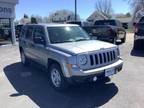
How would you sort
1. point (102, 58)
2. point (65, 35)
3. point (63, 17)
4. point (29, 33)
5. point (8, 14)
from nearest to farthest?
point (102, 58) < point (65, 35) < point (29, 33) < point (8, 14) < point (63, 17)

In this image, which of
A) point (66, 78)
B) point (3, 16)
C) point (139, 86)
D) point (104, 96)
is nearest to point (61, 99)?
point (66, 78)

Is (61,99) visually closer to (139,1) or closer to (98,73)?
(98,73)

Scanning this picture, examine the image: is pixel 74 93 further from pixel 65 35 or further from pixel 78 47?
pixel 65 35

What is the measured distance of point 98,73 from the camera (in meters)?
5.61

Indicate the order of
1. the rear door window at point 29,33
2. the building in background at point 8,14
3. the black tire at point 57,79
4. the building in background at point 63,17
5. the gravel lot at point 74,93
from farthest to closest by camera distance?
the building in background at point 63,17, the building in background at point 8,14, the rear door window at point 29,33, the black tire at point 57,79, the gravel lot at point 74,93

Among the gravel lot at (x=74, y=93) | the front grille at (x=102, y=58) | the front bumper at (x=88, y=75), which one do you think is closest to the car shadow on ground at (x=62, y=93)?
the gravel lot at (x=74, y=93)

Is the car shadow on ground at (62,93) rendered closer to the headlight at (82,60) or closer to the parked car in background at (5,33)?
the headlight at (82,60)

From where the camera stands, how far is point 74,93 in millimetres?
5977

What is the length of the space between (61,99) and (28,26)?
Answer: 13.6ft

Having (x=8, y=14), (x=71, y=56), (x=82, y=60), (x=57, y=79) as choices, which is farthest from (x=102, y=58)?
(x=8, y=14)

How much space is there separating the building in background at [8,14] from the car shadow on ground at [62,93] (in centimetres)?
1074

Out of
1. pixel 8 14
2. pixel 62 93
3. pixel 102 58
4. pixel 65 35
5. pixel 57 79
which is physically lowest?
pixel 62 93

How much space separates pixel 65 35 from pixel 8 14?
11.8 meters

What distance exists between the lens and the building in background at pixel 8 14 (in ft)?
56.4
